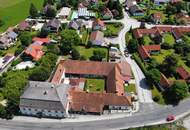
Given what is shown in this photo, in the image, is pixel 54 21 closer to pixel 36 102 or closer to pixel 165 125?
pixel 36 102

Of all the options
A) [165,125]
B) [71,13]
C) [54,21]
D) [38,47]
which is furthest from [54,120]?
[71,13]

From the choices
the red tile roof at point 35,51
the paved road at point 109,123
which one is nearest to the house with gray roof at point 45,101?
the paved road at point 109,123

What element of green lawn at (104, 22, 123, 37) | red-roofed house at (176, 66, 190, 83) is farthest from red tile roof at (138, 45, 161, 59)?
green lawn at (104, 22, 123, 37)

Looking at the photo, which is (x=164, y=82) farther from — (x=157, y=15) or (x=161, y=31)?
(x=157, y=15)

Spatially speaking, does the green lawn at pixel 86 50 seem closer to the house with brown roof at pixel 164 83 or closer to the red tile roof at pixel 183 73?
the house with brown roof at pixel 164 83

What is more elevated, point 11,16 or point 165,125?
point 11,16

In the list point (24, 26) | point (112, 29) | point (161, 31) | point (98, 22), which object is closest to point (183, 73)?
point (161, 31)
